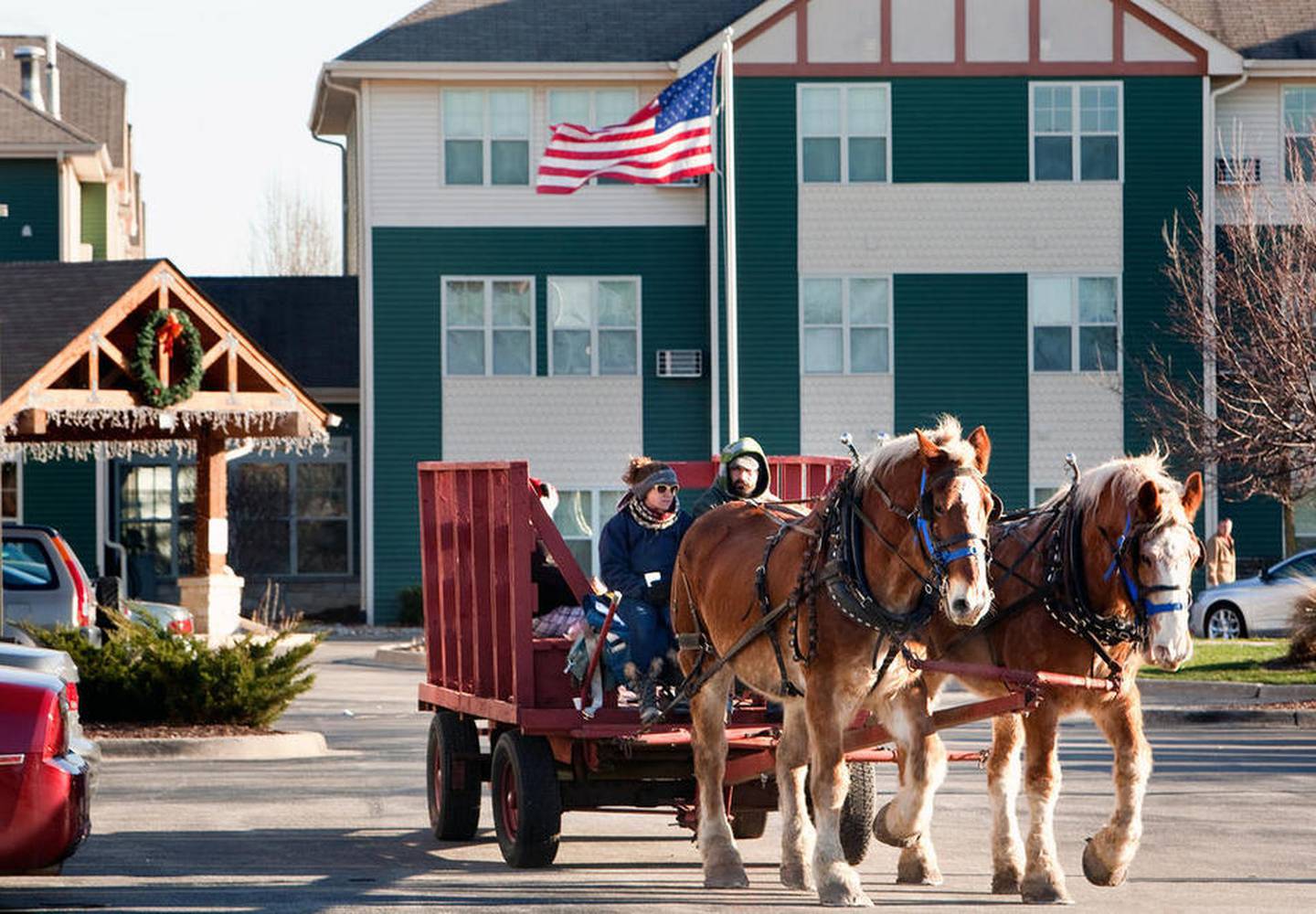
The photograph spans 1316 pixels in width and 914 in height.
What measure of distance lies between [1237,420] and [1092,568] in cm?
2028

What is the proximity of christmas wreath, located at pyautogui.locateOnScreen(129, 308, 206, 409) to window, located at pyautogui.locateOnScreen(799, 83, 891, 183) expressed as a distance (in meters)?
15.5

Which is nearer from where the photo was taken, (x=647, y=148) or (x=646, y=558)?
(x=646, y=558)

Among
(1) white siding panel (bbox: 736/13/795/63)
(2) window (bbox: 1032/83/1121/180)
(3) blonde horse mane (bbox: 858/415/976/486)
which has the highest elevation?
(1) white siding panel (bbox: 736/13/795/63)

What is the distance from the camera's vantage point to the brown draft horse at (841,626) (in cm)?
1004

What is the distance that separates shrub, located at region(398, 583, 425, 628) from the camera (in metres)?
39.7

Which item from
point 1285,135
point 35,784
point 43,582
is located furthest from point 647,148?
point 35,784

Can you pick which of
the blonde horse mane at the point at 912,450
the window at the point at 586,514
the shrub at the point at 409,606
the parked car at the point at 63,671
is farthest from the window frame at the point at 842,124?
the blonde horse mane at the point at 912,450

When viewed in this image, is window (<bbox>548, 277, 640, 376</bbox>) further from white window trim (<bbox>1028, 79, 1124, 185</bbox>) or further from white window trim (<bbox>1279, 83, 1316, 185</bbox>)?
white window trim (<bbox>1279, 83, 1316, 185</bbox>)

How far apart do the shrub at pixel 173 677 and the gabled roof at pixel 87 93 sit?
1237 inches

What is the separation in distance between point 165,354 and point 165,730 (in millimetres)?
8128

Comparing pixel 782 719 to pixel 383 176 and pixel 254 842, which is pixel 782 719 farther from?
pixel 383 176

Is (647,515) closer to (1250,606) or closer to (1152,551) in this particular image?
(1152,551)

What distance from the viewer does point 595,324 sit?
132 feet

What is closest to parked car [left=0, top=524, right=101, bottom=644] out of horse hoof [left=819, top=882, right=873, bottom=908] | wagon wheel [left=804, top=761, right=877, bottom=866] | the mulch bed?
→ the mulch bed
